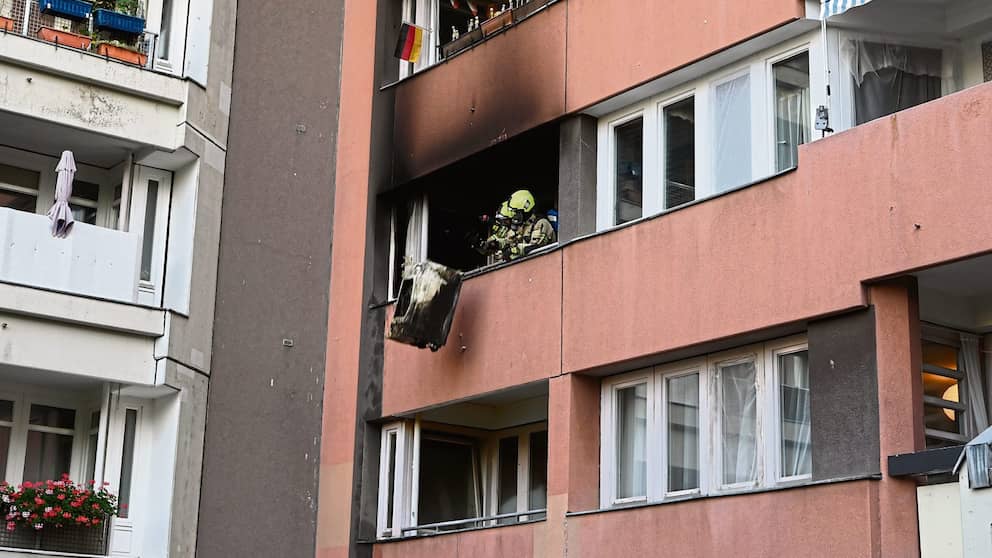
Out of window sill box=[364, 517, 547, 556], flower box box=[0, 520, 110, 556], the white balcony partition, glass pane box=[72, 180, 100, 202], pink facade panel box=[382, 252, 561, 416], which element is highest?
glass pane box=[72, 180, 100, 202]

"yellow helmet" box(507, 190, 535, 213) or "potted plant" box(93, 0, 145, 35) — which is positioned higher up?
"potted plant" box(93, 0, 145, 35)

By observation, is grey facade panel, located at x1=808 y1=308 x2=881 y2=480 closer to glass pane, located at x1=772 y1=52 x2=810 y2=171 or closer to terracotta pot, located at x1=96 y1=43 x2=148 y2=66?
glass pane, located at x1=772 y1=52 x2=810 y2=171

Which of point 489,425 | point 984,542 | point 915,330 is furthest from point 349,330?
point 984,542

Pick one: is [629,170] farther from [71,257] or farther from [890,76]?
[71,257]

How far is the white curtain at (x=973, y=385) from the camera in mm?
16141

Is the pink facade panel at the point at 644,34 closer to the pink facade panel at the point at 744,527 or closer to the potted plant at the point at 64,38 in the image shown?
the pink facade panel at the point at 744,527

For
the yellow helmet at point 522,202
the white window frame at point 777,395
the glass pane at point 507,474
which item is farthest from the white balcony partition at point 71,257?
the white window frame at point 777,395

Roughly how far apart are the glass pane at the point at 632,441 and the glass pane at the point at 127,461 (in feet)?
23.9

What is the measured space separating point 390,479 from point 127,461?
375cm

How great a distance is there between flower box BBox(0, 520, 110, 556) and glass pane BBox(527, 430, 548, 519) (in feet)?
19.5

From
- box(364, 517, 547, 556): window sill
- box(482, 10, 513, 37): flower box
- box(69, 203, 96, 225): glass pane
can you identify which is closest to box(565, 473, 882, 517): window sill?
box(364, 517, 547, 556): window sill

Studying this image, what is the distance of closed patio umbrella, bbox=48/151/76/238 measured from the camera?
68.0ft

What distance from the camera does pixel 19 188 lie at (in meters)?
22.5

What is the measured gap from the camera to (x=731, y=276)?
657 inches
